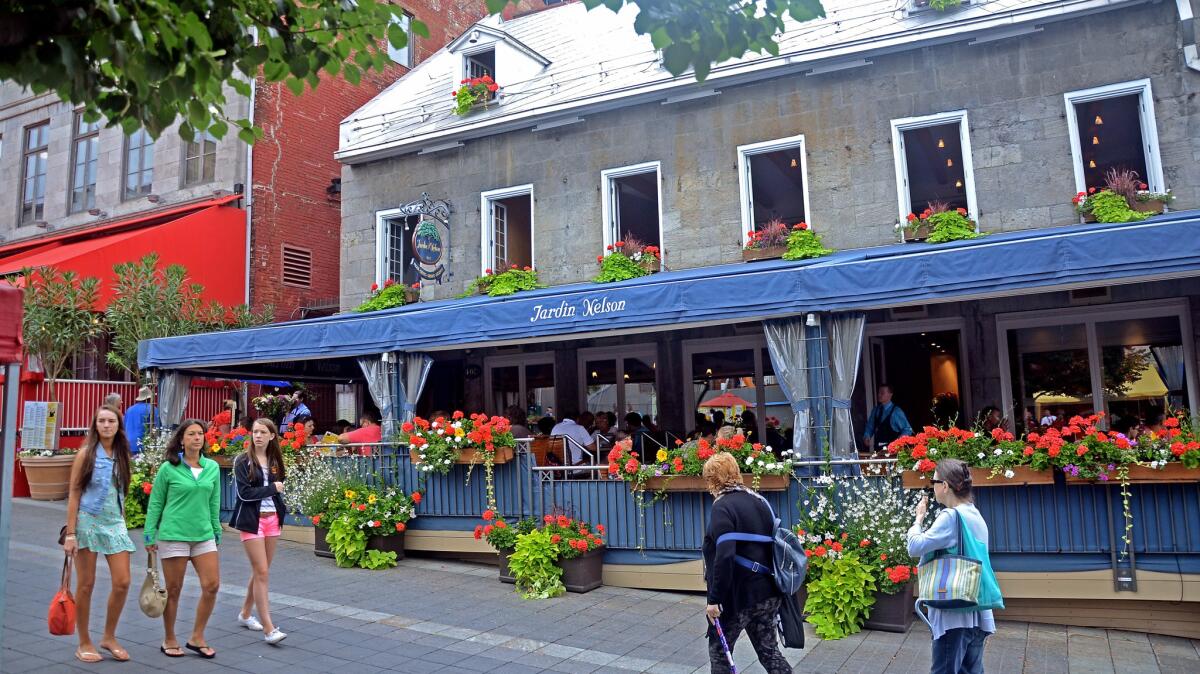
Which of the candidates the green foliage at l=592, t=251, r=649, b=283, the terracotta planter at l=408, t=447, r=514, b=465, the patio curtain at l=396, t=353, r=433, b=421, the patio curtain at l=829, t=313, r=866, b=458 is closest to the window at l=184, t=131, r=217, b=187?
the green foliage at l=592, t=251, r=649, b=283

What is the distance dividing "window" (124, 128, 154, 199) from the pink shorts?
1515 cm

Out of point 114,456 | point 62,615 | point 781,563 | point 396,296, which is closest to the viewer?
point 781,563

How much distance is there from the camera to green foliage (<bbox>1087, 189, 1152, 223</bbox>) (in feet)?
36.1

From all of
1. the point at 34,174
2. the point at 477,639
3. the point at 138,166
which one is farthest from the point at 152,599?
the point at 34,174

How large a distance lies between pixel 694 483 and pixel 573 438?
411 centimetres

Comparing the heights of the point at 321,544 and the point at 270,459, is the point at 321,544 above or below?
below

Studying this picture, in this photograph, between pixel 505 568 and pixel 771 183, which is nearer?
pixel 505 568

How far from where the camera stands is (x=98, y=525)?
627cm

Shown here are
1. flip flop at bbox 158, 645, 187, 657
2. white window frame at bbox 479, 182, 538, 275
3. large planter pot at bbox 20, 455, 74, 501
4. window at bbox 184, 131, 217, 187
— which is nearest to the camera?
flip flop at bbox 158, 645, 187, 657

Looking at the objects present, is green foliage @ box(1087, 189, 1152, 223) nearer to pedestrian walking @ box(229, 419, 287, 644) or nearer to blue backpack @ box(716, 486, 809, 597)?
blue backpack @ box(716, 486, 809, 597)

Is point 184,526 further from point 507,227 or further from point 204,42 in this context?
point 507,227

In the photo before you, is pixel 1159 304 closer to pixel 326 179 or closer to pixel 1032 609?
pixel 1032 609

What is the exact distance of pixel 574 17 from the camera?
18.6 meters

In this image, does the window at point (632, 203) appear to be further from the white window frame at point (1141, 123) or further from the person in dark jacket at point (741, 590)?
the person in dark jacket at point (741, 590)
